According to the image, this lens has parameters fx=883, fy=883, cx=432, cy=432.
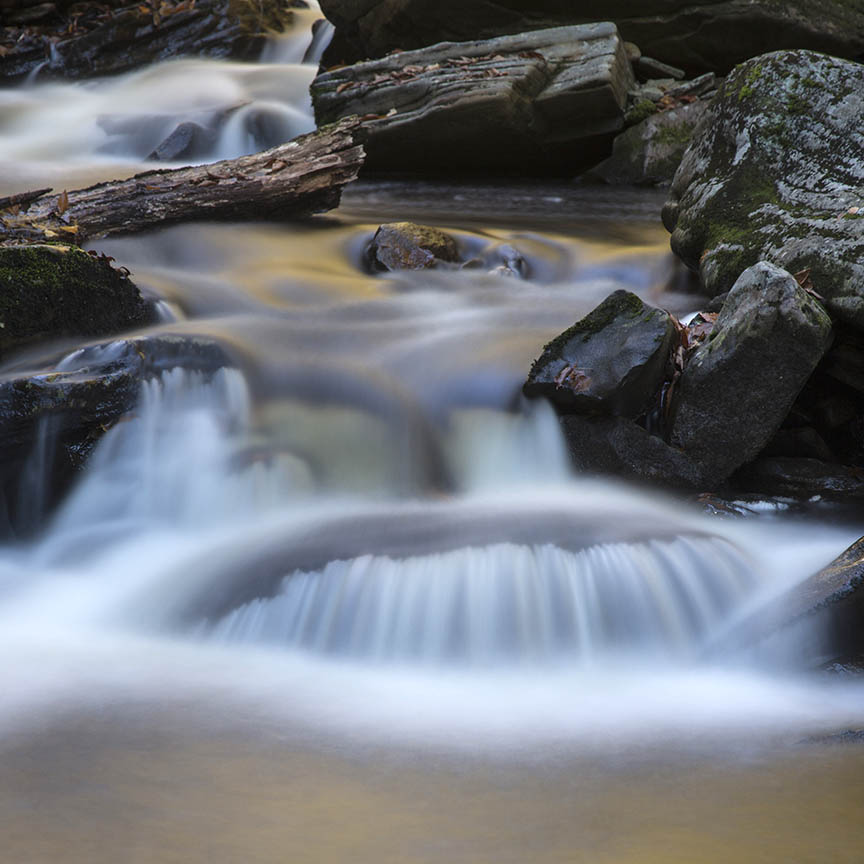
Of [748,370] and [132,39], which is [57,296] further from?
[132,39]

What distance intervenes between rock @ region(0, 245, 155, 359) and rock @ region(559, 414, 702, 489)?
7.88 feet

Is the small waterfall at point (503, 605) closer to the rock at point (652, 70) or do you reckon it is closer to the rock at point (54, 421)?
the rock at point (54, 421)

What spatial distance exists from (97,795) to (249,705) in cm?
58

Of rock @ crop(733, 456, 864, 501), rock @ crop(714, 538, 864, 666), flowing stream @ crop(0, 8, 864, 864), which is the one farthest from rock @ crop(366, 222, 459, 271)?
rock @ crop(714, 538, 864, 666)

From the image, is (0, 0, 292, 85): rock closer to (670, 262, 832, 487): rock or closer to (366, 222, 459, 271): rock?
(366, 222, 459, 271): rock

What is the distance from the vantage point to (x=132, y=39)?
13.2 meters

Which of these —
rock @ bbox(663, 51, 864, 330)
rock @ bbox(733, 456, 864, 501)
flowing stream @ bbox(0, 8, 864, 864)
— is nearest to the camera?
flowing stream @ bbox(0, 8, 864, 864)

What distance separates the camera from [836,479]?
156 inches

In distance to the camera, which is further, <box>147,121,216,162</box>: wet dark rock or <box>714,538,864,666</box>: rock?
<box>147,121,216,162</box>: wet dark rock

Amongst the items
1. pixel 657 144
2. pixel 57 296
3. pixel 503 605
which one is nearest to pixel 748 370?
pixel 503 605

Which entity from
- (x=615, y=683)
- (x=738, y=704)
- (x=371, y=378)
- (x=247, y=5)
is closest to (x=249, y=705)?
(x=615, y=683)

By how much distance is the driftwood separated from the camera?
5.79 m

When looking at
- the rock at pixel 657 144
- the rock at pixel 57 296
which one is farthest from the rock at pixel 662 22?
the rock at pixel 57 296

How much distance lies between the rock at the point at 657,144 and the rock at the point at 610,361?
5.87m
